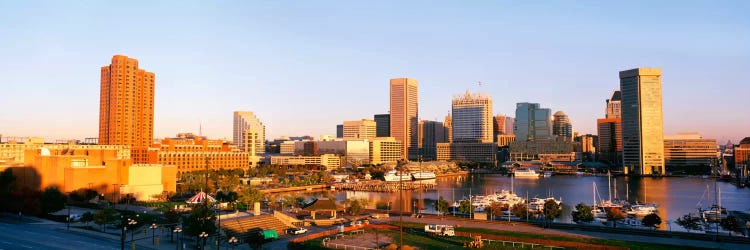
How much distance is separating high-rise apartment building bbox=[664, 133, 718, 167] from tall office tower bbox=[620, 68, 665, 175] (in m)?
18.6

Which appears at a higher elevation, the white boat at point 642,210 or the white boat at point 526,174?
the white boat at point 642,210

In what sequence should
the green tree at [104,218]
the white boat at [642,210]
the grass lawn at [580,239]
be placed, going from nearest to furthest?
the grass lawn at [580,239], the green tree at [104,218], the white boat at [642,210]

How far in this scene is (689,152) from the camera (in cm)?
18638

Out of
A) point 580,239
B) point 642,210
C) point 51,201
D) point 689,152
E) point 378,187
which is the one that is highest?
point 689,152

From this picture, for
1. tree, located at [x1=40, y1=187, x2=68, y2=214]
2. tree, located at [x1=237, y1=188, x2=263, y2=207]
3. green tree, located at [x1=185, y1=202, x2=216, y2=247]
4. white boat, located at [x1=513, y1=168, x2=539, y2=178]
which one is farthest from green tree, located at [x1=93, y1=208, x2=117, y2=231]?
white boat, located at [x1=513, y1=168, x2=539, y2=178]

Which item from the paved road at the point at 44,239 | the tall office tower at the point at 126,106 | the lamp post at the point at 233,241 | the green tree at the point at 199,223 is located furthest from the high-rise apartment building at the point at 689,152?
the paved road at the point at 44,239

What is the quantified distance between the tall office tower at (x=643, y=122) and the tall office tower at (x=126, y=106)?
145976mm

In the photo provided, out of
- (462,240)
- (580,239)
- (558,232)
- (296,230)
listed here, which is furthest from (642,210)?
(296,230)

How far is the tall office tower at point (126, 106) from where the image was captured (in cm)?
12025

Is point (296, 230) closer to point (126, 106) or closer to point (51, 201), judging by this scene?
point (51, 201)

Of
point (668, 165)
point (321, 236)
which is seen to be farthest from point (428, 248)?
point (668, 165)

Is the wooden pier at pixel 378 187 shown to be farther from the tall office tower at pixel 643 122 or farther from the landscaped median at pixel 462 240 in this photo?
the tall office tower at pixel 643 122

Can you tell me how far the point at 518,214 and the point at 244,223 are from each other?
2822 centimetres

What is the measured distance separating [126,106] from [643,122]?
505 ft
